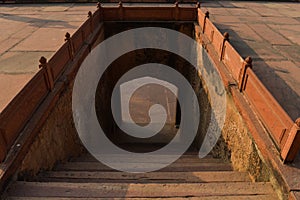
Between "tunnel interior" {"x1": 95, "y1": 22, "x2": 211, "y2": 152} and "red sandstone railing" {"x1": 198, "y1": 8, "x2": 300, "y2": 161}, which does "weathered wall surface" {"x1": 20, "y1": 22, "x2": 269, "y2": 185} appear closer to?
"red sandstone railing" {"x1": 198, "y1": 8, "x2": 300, "y2": 161}

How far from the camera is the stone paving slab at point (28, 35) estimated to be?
17.5 feet

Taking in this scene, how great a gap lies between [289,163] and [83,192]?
284cm

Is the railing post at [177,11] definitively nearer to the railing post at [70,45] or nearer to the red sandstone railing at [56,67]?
the red sandstone railing at [56,67]

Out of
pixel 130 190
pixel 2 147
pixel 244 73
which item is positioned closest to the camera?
pixel 2 147

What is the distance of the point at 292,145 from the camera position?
3318mm

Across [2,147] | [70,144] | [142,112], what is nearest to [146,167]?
[70,144]

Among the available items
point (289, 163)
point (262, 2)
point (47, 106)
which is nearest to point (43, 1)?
point (47, 106)

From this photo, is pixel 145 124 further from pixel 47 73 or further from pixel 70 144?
pixel 47 73

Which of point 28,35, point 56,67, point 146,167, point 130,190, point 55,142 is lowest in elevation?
point 146,167

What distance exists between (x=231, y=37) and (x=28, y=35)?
6.57 m

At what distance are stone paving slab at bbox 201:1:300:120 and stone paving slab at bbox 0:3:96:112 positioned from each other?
16.8 ft

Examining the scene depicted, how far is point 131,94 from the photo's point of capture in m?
15.5

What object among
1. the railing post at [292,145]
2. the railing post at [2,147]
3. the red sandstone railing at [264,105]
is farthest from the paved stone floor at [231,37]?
the railing post at [2,147]

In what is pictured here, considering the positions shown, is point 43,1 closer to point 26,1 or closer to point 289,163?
point 26,1
